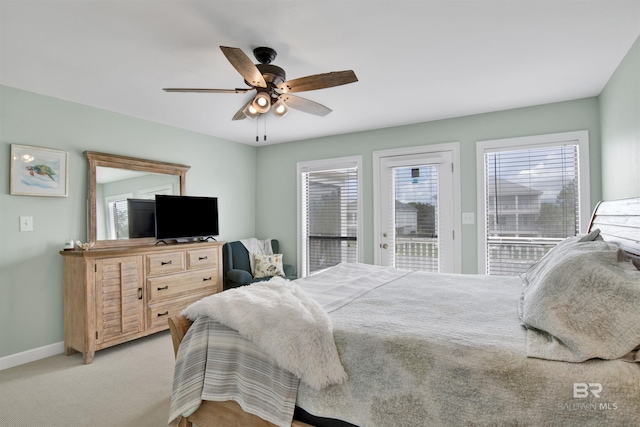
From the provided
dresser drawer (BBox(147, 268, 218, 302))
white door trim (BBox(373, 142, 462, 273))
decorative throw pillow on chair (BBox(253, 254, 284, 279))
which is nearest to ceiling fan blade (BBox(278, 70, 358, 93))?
white door trim (BBox(373, 142, 462, 273))

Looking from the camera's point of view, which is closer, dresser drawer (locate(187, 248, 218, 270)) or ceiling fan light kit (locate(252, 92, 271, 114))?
ceiling fan light kit (locate(252, 92, 271, 114))

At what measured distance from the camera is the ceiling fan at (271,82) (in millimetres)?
2102

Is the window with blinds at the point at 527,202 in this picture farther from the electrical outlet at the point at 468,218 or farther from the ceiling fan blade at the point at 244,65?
the ceiling fan blade at the point at 244,65

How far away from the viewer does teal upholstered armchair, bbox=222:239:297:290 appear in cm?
428

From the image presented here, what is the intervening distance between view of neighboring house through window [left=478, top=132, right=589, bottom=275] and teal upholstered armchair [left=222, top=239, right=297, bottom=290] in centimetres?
262

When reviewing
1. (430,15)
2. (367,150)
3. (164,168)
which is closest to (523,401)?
(430,15)

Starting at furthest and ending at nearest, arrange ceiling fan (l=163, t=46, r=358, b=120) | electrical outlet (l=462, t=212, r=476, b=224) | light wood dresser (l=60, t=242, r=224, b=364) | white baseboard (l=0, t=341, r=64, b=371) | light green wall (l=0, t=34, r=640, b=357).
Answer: electrical outlet (l=462, t=212, r=476, b=224) < light wood dresser (l=60, t=242, r=224, b=364) < white baseboard (l=0, t=341, r=64, b=371) < light green wall (l=0, t=34, r=640, b=357) < ceiling fan (l=163, t=46, r=358, b=120)

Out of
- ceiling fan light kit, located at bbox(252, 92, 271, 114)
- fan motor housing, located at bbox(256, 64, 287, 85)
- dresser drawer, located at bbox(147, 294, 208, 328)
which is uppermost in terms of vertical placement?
fan motor housing, located at bbox(256, 64, 287, 85)

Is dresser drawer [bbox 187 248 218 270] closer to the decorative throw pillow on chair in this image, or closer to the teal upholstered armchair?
the teal upholstered armchair

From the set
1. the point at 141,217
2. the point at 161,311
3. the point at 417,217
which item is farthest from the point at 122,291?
the point at 417,217

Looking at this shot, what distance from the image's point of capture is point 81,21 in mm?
2002

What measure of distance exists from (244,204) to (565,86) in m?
4.29

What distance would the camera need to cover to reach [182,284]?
377 cm

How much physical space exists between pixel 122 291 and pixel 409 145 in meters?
3.65
